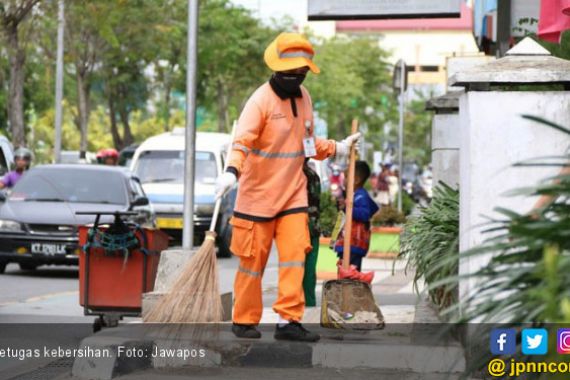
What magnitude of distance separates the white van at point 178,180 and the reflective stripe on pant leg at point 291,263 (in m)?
15.0

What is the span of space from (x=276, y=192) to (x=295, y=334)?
899 millimetres

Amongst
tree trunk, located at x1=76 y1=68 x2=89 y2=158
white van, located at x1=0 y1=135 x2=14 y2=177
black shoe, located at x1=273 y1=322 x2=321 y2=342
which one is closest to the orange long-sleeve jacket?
black shoe, located at x1=273 y1=322 x2=321 y2=342

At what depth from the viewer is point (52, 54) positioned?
154 feet

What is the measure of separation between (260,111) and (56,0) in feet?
82.7

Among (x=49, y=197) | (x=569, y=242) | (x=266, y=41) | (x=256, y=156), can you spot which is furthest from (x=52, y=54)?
(x=569, y=242)

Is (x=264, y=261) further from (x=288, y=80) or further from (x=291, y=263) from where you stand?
(x=288, y=80)

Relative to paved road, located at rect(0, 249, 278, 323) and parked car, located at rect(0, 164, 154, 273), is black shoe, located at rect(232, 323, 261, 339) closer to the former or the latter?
paved road, located at rect(0, 249, 278, 323)

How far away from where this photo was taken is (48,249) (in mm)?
17875

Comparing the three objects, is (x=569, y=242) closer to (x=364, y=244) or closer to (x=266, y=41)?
(x=364, y=244)

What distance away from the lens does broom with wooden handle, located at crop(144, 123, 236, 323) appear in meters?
8.45

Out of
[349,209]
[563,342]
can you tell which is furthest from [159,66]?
[563,342]
